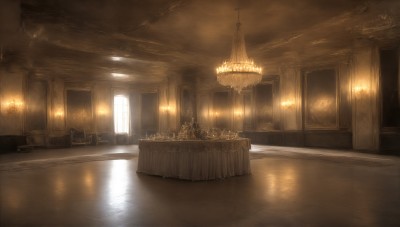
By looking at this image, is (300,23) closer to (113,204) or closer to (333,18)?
(333,18)

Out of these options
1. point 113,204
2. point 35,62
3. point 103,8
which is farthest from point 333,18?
point 35,62

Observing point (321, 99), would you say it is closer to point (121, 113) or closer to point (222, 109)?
point (222, 109)

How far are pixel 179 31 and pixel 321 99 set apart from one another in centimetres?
778

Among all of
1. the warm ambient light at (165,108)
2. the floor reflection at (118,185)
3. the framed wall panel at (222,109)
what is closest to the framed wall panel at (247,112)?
the framed wall panel at (222,109)

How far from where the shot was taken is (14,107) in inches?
540

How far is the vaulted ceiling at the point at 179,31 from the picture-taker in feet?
24.2

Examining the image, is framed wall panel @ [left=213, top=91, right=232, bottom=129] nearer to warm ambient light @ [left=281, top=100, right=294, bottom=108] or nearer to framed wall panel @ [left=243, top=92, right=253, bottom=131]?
framed wall panel @ [left=243, top=92, right=253, bottom=131]

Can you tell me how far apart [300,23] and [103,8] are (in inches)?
218

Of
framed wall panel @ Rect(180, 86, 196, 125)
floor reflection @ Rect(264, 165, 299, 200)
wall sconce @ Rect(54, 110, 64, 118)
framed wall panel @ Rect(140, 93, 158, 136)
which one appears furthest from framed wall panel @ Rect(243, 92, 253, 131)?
wall sconce @ Rect(54, 110, 64, 118)

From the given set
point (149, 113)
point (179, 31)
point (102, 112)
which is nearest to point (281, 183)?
point (179, 31)

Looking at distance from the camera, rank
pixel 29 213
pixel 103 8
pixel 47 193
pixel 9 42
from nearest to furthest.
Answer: pixel 29 213, pixel 47 193, pixel 103 8, pixel 9 42

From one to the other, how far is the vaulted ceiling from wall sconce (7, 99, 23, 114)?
1.71 m

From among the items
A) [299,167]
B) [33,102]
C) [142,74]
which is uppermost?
[142,74]

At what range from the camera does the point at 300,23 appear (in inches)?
344
